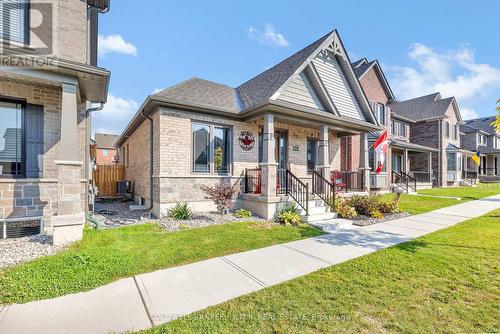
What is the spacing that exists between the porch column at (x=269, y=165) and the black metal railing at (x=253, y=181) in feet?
3.25

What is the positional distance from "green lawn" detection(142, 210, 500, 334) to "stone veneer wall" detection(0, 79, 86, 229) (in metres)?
4.78

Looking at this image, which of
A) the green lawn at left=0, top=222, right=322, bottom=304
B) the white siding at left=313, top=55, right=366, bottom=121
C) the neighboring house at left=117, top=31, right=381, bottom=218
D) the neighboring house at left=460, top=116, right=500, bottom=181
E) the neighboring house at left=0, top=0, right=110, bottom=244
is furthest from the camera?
the neighboring house at left=460, top=116, right=500, bottom=181

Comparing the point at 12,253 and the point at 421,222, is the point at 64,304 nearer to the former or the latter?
the point at 12,253

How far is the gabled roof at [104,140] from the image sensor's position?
4105 centimetres

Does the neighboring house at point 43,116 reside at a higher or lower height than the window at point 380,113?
lower

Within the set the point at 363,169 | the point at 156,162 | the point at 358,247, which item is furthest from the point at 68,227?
the point at 363,169

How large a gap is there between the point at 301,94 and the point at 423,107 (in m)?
23.6

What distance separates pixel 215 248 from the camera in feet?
17.3

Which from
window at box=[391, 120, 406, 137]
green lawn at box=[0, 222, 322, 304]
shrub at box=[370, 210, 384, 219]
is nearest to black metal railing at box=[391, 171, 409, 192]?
window at box=[391, 120, 406, 137]

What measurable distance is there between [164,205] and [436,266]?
7.25 m

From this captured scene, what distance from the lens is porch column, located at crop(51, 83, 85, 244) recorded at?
17.2 feet

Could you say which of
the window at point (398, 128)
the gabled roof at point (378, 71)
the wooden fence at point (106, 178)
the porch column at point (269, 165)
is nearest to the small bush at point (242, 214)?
the porch column at point (269, 165)

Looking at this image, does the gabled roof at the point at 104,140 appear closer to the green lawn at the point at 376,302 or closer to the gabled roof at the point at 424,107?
the gabled roof at the point at 424,107

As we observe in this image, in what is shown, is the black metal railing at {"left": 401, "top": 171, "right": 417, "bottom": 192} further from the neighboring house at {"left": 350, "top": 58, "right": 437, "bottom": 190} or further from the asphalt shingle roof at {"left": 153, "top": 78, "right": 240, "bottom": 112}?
the asphalt shingle roof at {"left": 153, "top": 78, "right": 240, "bottom": 112}
